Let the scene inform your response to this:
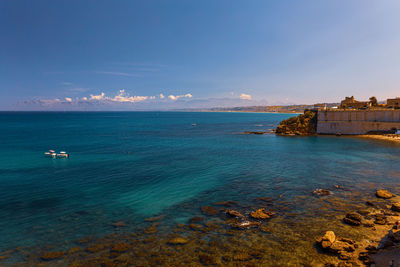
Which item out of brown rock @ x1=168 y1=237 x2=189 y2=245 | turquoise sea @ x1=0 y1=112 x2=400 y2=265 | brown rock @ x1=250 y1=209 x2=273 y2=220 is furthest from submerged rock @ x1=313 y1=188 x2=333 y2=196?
brown rock @ x1=168 y1=237 x2=189 y2=245

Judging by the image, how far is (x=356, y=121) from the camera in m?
77.2

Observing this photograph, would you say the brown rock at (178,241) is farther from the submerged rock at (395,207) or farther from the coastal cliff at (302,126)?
the coastal cliff at (302,126)

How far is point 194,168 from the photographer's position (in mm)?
37969

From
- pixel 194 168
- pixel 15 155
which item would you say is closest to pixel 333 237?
pixel 194 168

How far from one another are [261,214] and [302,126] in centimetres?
7445

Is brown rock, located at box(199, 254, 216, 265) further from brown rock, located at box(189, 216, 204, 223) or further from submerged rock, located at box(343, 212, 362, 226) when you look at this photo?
submerged rock, located at box(343, 212, 362, 226)

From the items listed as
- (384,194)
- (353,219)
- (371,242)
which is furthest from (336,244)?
(384,194)

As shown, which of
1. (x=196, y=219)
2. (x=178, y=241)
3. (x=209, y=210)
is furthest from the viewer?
(x=209, y=210)

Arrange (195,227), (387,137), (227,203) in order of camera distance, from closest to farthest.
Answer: (195,227) → (227,203) → (387,137)

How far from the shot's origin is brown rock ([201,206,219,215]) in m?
21.1

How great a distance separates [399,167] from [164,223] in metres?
38.9

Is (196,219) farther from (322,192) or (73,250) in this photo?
(322,192)

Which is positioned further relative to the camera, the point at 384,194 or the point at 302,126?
the point at 302,126

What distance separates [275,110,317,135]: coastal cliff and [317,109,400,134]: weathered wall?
254 centimetres
